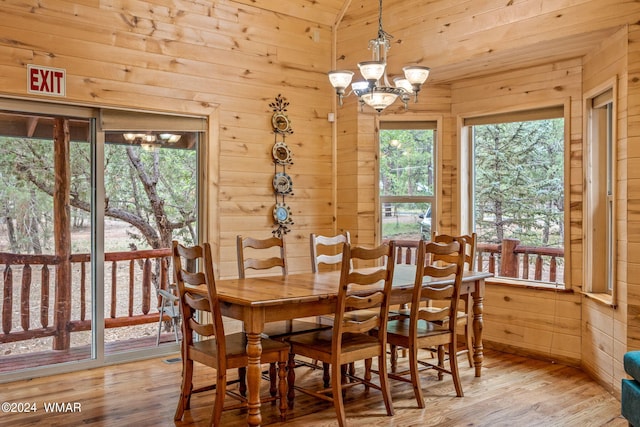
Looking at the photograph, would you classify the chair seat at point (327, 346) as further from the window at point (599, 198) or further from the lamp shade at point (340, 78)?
the window at point (599, 198)

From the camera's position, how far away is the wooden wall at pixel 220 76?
424cm

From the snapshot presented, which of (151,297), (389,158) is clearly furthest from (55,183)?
(389,158)

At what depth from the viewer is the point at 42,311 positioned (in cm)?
435

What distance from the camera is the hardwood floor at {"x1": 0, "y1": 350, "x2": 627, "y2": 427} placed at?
11.1ft

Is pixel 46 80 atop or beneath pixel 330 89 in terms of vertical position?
beneath

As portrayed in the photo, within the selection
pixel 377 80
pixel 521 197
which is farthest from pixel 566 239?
pixel 377 80

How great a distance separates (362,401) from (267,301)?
3.80 ft

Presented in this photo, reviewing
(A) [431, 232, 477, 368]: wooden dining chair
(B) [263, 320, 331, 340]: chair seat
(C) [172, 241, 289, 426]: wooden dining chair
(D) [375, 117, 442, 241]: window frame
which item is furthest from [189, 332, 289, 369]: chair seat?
(D) [375, 117, 442, 241]: window frame

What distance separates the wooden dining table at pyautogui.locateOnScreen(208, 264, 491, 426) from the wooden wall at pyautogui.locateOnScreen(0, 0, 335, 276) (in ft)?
5.13

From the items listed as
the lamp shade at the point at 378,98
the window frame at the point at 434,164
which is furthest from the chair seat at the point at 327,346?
the window frame at the point at 434,164

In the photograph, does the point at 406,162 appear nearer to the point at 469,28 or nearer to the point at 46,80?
the point at 469,28

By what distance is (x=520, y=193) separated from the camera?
5168mm

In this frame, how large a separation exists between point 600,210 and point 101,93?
3.97 m

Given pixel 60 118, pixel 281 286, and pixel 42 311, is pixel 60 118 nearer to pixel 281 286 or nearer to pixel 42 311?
pixel 42 311
